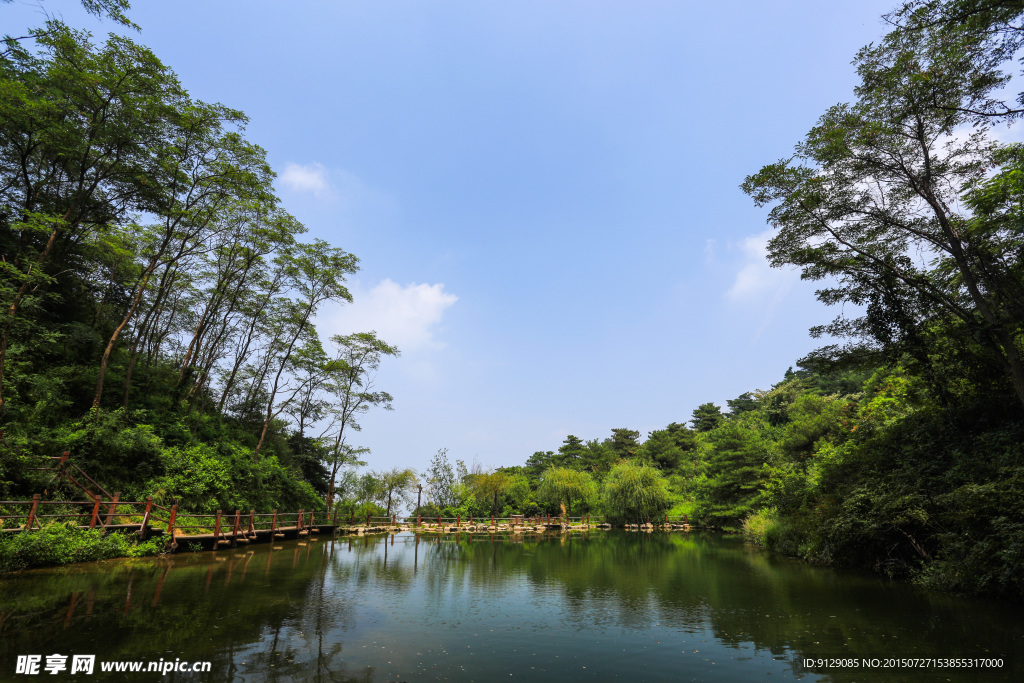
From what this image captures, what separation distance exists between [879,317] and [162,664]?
18333mm

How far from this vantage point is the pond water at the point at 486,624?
5.54 metres

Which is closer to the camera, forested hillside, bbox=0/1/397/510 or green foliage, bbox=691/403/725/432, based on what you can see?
forested hillside, bbox=0/1/397/510

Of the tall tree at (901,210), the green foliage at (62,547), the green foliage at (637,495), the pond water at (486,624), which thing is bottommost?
the pond water at (486,624)

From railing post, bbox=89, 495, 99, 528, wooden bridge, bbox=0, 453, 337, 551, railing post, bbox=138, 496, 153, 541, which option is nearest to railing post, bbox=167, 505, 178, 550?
wooden bridge, bbox=0, 453, 337, 551

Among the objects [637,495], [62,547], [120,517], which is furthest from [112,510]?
[637,495]

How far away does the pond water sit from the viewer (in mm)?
5543

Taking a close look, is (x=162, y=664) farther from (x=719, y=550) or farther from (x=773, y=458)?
(x=773, y=458)

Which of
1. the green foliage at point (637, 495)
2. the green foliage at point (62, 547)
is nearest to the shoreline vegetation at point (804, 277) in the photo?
the green foliage at point (62, 547)

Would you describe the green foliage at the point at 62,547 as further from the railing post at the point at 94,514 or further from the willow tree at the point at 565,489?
the willow tree at the point at 565,489

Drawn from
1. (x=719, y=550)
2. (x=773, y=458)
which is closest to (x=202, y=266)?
(x=719, y=550)

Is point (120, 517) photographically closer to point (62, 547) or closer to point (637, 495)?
point (62, 547)

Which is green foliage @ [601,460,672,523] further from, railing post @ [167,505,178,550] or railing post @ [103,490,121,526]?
railing post @ [103,490,121,526]

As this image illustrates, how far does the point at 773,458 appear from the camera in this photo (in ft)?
92.7

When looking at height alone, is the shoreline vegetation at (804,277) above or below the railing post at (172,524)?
above
